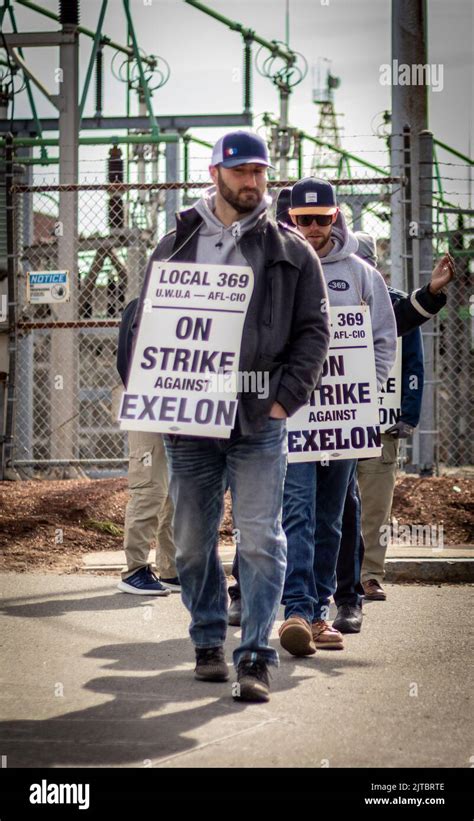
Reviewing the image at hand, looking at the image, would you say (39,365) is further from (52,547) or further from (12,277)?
(52,547)

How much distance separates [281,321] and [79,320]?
7092mm

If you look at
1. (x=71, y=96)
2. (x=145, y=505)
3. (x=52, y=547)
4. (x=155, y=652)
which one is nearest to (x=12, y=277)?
(x=71, y=96)

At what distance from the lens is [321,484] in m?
6.45

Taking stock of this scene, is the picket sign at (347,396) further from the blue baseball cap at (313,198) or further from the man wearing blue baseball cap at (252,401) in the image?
the man wearing blue baseball cap at (252,401)

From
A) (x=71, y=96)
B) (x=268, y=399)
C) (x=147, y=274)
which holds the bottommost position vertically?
(x=268, y=399)

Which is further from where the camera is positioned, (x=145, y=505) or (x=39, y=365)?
(x=39, y=365)

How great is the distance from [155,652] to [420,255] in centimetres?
587

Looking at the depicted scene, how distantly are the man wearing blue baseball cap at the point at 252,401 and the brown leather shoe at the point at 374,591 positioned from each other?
2674 mm

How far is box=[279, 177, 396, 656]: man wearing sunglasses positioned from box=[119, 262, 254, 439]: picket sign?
1.17 metres

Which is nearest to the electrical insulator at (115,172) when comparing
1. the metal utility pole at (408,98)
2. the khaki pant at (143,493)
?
the metal utility pole at (408,98)

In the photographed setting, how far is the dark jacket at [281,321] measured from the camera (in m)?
5.19

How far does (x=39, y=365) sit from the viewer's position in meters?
19.8

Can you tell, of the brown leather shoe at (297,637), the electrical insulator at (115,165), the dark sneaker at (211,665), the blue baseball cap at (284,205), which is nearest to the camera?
the dark sneaker at (211,665)

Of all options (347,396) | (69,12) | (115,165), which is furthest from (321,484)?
(115,165)
